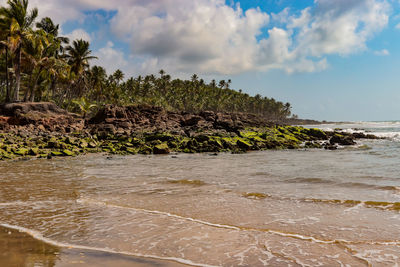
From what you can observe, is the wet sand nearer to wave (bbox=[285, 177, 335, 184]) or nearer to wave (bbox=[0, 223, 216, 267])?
wave (bbox=[0, 223, 216, 267])

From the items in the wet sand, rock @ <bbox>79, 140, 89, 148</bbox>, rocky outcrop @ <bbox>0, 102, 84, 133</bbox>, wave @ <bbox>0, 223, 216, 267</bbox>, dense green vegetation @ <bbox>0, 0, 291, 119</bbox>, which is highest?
dense green vegetation @ <bbox>0, 0, 291, 119</bbox>

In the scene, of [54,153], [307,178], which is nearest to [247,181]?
[307,178]

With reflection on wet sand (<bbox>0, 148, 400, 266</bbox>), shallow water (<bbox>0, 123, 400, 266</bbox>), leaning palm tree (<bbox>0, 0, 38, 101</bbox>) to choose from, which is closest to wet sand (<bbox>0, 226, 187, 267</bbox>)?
reflection on wet sand (<bbox>0, 148, 400, 266</bbox>)

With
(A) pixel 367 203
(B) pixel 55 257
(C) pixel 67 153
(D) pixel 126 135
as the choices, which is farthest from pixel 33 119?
(A) pixel 367 203

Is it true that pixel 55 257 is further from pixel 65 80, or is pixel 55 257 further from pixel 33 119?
pixel 65 80

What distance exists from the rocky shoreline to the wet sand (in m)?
13.7

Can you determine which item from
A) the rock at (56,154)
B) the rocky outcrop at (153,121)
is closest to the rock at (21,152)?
the rock at (56,154)

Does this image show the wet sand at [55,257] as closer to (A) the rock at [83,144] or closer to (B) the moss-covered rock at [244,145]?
(A) the rock at [83,144]

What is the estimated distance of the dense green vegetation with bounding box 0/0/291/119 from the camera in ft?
103

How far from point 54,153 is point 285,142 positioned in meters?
20.0

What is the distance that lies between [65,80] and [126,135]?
25816mm

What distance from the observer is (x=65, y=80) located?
151ft

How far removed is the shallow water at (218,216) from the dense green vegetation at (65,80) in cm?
2791

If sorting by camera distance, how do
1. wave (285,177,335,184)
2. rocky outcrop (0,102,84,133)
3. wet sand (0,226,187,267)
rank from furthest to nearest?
rocky outcrop (0,102,84,133) < wave (285,177,335,184) < wet sand (0,226,187,267)
